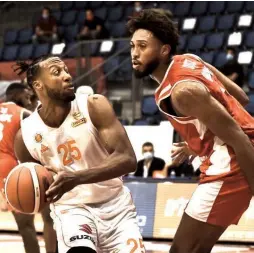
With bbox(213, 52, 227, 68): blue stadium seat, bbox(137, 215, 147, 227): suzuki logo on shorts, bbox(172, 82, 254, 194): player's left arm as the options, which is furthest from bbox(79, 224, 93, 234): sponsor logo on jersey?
bbox(213, 52, 227, 68): blue stadium seat

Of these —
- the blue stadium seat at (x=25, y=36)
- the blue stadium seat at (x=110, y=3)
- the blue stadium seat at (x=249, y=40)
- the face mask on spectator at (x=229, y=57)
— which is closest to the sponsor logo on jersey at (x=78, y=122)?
the face mask on spectator at (x=229, y=57)

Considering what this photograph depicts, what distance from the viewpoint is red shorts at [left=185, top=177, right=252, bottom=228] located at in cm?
360

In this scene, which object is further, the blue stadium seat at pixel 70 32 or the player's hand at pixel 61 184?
the blue stadium seat at pixel 70 32

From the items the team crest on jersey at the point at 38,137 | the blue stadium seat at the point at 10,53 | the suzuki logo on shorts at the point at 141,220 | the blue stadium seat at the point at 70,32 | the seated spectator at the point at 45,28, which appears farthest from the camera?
the blue stadium seat at the point at 70,32

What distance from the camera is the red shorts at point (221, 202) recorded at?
3600mm

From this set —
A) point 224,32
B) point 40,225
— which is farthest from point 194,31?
point 40,225

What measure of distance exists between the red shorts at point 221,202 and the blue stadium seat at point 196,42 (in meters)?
9.08

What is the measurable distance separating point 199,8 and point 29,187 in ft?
35.1

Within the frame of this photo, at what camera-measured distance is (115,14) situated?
1467 centimetres

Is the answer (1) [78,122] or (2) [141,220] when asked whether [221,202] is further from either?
(2) [141,220]

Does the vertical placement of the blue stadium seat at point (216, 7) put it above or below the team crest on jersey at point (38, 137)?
below

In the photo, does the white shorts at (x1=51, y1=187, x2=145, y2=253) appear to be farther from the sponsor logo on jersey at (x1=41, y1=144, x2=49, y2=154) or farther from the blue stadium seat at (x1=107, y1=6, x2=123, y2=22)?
the blue stadium seat at (x1=107, y1=6, x2=123, y2=22)

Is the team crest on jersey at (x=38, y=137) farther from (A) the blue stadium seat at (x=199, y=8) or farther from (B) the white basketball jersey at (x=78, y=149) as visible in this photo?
(A) the blue stadium seat at (x=199, y=8)

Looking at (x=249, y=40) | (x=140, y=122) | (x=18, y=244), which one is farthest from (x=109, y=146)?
(x=249, y=40)
